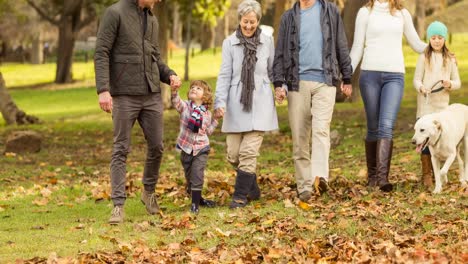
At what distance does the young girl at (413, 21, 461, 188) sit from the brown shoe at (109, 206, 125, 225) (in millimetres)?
3720

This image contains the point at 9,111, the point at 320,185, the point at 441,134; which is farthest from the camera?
the point at 9,111

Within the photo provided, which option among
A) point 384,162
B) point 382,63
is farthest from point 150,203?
point 382,63

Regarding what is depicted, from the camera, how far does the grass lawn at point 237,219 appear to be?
27.7 feet

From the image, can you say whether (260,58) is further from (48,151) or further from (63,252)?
(48,151)

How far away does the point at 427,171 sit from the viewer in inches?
475

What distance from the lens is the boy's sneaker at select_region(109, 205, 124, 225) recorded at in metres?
10.6

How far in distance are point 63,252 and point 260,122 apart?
10.3 ft

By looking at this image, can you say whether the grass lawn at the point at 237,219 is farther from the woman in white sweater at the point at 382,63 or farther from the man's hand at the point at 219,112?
the man's hand at the point at 219,112

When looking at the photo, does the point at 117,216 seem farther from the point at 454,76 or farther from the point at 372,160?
the point at 454,76

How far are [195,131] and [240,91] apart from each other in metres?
0.69

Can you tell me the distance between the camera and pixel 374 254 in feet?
26.7

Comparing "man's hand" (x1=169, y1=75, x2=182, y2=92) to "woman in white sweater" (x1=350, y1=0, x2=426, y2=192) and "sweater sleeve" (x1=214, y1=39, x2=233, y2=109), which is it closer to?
"sweater sleeve" (x1=214, y1=39, x2=233, y2=109)

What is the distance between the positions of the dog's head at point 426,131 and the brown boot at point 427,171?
0.73 meters

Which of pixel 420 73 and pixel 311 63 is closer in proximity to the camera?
pixel 311 63
